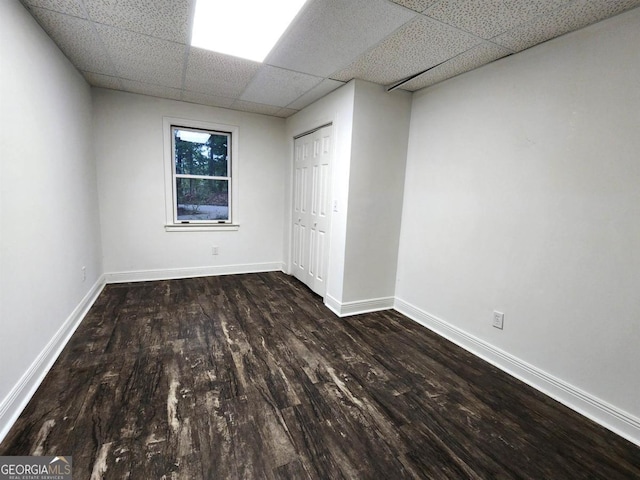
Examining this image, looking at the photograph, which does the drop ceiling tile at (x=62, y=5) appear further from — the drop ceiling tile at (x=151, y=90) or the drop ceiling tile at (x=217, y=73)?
the drop ceiling tile at (x=151, y=90)

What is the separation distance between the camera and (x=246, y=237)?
437 cm

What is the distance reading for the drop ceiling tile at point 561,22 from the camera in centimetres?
154

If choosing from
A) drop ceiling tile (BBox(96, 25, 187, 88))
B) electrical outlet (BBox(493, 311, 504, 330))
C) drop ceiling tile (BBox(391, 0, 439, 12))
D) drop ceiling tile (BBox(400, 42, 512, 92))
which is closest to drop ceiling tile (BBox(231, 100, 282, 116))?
drop ceiling tile (BBox(96, 25, 187, 88))

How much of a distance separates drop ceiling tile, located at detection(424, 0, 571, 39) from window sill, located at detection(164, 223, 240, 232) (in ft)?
11.0

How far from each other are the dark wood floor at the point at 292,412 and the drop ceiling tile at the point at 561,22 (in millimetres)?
2276

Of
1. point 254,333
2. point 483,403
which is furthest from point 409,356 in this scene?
point 254,333

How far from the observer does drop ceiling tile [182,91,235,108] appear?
11.2 ft

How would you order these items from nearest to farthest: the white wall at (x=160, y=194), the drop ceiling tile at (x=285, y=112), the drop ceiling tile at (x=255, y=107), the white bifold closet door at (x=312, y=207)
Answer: the white bifold closet door at (x=312, y=207), the white wall at (x=160, y=194), the drop ceiling tile at (x=255, y=107), the drop ceiling tile at (x=285, y=112)

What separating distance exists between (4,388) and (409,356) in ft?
8.10

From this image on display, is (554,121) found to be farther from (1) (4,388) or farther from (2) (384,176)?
(1) (4,388)

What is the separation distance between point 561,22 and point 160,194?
408cm

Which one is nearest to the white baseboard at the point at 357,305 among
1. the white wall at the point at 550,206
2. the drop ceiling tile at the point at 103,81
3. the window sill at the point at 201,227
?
the white wall at the point at 550,206

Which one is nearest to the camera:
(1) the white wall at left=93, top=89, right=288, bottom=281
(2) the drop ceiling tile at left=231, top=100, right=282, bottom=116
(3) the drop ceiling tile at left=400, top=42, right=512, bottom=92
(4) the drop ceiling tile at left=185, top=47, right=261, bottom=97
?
(3) the drop ceiling tile at left=400, top=42, right=512, bottom=92

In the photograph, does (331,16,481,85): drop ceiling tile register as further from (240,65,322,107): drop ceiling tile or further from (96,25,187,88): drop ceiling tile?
(96,25,187,88): drop ceiling tile
